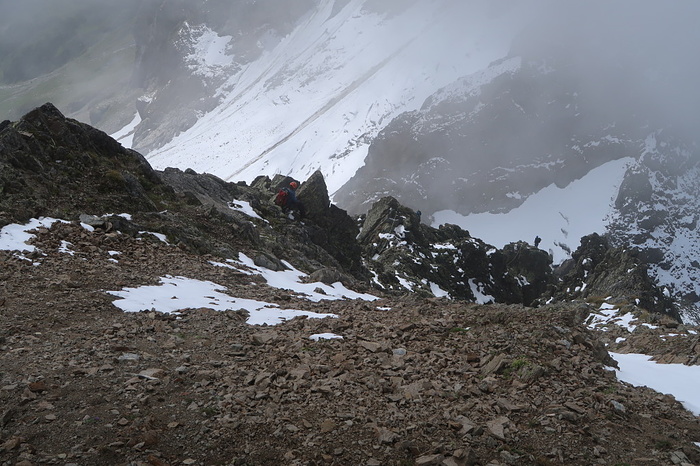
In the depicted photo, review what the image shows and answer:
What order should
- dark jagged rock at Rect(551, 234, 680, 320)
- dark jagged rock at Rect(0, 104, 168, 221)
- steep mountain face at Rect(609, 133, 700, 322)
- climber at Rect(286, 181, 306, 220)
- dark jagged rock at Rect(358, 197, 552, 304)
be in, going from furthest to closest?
steep mountain face at Rect(609, 133, 700, 322) < dark jagged rock at Rect(358, 197, 552, 304) < dark jagged rock at Rect(551, 234, 680, 320) < climber at Rect(286, 181, 306, 220) < dark jagged rock at Rect(0, 104, 168, 221)

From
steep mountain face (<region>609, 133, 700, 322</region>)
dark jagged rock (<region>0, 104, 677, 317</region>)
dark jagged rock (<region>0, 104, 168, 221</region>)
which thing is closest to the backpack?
dark jagged rock (<region>0, 104, 677, 317</region>)

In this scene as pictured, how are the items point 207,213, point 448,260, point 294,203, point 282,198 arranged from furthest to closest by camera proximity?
point 448,260
point 294,203
point 282,198
point 207,213

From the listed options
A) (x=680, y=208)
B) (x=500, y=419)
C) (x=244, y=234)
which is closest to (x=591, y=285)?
(x=244, y=234)

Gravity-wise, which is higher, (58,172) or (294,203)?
(58,172)

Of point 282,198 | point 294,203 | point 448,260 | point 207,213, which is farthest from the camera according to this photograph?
point 448,260

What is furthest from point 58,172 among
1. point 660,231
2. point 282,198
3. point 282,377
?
point 660,231

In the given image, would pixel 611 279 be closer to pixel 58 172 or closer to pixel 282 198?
pixel 282 198

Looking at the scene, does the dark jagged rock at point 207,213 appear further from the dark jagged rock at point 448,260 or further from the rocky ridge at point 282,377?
the rocky ridge at point 282,377

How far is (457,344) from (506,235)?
185 meters

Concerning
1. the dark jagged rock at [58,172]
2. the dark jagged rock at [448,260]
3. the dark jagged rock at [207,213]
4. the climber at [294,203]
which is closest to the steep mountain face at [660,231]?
the dark jagged rock at [448,260]

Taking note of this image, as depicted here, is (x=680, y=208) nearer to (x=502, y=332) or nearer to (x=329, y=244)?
(x=329, y=244)

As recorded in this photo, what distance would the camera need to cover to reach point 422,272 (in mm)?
71000

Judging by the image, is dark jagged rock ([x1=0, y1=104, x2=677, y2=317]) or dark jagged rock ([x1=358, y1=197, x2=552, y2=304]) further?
dark jagged rock ([x1=358, y1=197, x2=552, y2=304])

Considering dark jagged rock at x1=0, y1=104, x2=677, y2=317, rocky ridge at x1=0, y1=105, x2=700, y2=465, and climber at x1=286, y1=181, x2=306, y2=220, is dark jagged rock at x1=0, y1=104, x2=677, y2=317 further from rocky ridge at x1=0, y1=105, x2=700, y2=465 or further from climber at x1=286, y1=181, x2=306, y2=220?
climber at x1=286, y1=181, x2=306, y2=220
